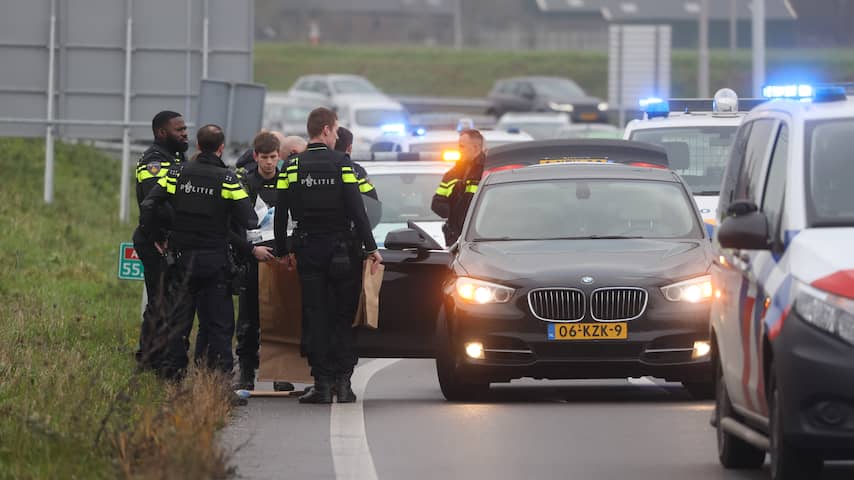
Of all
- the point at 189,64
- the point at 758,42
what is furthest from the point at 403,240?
the point at 758,42

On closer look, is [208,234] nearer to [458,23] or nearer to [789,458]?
[789,458]

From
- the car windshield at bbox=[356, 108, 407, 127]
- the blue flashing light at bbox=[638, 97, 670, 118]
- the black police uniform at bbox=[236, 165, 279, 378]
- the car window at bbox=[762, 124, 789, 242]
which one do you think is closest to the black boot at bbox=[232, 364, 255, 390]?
the black police uniform at bbox=[236, 165, 279, 378]

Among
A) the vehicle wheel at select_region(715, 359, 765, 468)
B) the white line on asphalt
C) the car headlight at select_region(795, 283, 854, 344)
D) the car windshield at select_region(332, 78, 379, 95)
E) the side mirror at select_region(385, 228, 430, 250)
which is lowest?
the white line on asphalt

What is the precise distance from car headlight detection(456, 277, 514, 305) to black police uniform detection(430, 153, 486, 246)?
14.1 ft

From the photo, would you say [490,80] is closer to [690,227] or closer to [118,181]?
[118,181]

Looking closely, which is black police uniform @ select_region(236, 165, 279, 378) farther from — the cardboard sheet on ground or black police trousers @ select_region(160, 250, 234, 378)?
black police trousers @ select_region(160, 250, 234, 378)

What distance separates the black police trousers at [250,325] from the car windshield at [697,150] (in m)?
5.37

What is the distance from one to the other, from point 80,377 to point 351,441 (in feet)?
5.90

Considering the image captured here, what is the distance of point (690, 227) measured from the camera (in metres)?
14.0

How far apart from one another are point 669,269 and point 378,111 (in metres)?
42.4

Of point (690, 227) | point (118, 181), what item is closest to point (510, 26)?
point (118, 181)

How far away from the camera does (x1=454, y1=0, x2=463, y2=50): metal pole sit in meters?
117

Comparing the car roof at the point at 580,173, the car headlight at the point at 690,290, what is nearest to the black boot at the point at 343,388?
the car roof at the point at 580,173

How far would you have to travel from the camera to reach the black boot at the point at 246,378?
563 inches
